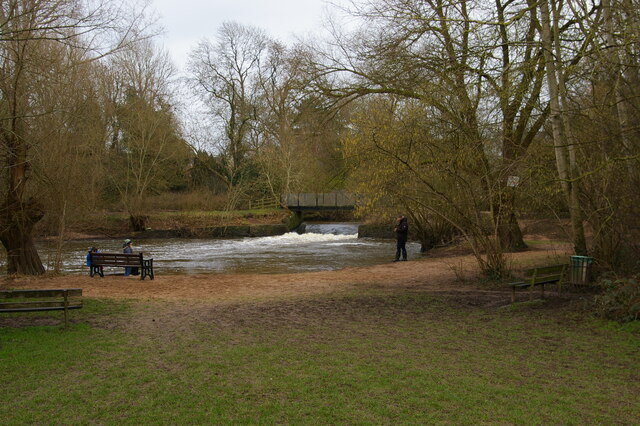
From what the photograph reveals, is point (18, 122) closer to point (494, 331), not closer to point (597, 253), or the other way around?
point (494, 331)

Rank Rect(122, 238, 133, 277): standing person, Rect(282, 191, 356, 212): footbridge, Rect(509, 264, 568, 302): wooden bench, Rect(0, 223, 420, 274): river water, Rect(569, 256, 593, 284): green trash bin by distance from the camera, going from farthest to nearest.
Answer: Rect(282, 191, 356, 212): footbridge → Rect(0, 223, 420, 274): river water → Rect(122, 238, 133, 277): standing person → Rect(569, 256, 593, 284): green trash bin → Rect(509, 264, 568, 302): wooden bench

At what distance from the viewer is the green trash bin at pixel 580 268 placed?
31.4 ft

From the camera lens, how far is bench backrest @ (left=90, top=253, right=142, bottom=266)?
15.1 metres

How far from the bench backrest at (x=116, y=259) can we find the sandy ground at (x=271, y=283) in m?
0.45

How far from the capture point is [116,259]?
49.6 feet

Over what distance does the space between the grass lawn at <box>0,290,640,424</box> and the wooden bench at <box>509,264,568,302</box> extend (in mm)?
548

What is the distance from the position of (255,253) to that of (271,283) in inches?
462

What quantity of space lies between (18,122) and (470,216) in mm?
11284

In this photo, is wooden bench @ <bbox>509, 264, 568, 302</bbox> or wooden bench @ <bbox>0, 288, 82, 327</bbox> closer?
wooden bench @ <bbox>0, 288, 82, 327</bbox>

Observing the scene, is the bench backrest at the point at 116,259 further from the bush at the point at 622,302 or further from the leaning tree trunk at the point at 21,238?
the bush at the point at 622,302

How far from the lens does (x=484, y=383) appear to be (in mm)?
5242

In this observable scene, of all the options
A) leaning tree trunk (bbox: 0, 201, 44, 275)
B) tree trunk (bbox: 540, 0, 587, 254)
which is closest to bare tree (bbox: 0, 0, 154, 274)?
leaning tree trunk (bbox: 0, 201, 44, 275)

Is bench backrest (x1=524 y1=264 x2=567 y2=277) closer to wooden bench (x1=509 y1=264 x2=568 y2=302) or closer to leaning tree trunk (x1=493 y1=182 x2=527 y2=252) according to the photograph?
wooden bench (x1=509 y1=264 x2=568 y2=302)

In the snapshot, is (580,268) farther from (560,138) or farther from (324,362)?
(324,362)
